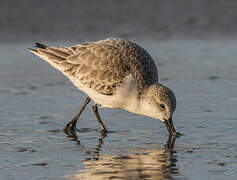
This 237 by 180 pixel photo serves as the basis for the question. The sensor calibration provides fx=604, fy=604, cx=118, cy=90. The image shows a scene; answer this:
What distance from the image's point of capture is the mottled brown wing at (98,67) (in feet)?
35.2

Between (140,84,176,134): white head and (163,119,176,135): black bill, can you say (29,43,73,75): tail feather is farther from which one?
(163,119,176,135): black bill

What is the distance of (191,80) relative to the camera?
48.1ft

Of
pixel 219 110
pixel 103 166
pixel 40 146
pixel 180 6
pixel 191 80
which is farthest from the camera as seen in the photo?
pixel 180 6

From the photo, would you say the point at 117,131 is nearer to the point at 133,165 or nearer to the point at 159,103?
the point at 159,103

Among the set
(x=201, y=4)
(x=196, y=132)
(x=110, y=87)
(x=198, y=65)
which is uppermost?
(x=201, y=4)

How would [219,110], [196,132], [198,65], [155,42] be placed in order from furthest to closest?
1. [155,42]
2. [198,65]
3. [219,110]
4. [196,132]

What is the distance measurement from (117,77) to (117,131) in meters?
0.97

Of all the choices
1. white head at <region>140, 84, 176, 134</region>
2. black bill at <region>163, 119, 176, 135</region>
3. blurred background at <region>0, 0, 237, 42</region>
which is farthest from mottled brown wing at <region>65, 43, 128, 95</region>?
blurred background at <region>0, 0, 237, 42</region>

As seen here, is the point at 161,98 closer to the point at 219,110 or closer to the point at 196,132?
the point at 196,132

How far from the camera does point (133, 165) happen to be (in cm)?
877

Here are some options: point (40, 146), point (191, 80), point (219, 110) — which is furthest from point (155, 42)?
point (40, 146)

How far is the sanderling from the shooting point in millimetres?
10461

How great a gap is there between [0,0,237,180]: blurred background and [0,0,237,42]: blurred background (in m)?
0.03

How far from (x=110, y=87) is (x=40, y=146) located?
1747mm
